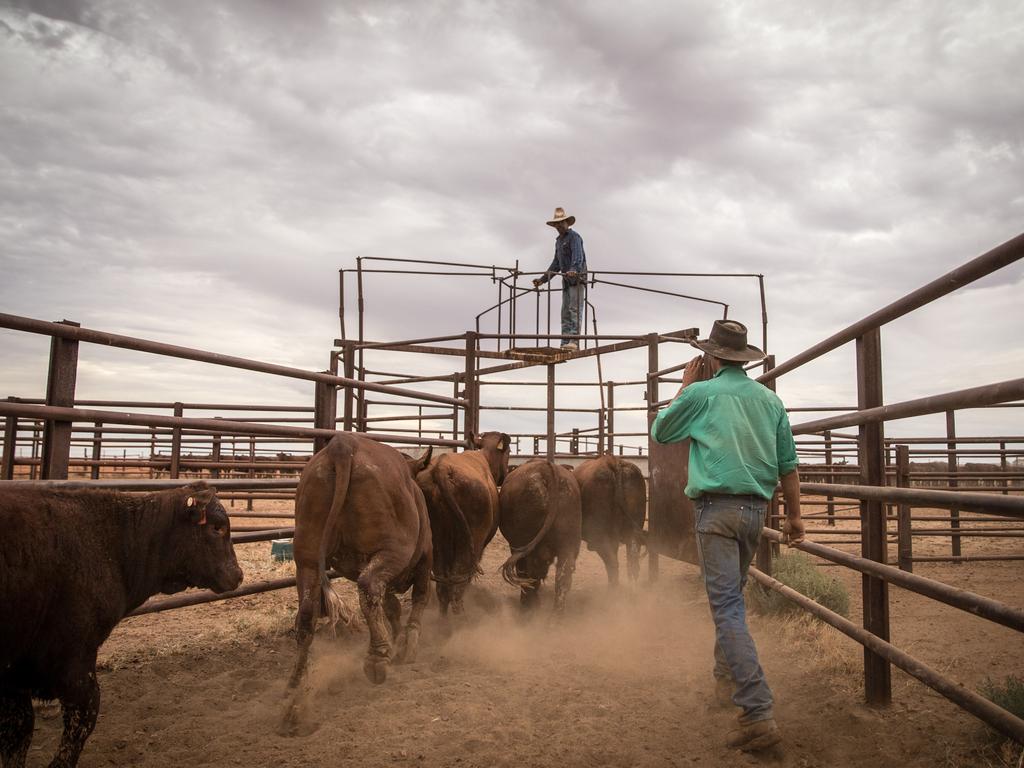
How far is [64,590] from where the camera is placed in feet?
9.75

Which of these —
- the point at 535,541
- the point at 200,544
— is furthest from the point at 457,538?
the point at 200,544

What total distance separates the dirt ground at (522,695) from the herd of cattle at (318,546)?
30 cm

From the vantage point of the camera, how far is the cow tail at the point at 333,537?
4.05m

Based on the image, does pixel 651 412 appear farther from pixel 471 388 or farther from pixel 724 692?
pixel 724 692

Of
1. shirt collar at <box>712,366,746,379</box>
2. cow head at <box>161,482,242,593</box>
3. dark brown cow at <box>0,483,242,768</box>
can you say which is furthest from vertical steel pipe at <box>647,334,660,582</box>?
dark brown cow at <box>0,483,242,768</box>

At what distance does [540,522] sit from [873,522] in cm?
365

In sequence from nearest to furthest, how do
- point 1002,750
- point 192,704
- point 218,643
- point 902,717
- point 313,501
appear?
point 1002,750, point 902,717, point 192,704, point 313,501, point 218,643

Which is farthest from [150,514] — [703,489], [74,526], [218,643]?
[703,489]

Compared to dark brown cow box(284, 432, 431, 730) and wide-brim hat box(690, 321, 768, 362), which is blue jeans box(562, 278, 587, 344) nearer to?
dark brown cow box(284, 432, 431, 730)

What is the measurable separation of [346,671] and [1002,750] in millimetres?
3453

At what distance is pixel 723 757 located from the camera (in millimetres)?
3178

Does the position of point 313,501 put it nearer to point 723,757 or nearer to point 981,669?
point 723,757

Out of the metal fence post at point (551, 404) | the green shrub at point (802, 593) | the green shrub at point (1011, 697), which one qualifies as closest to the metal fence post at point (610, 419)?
the metal fence post at point (551, 404)

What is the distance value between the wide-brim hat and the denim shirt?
6.97m
